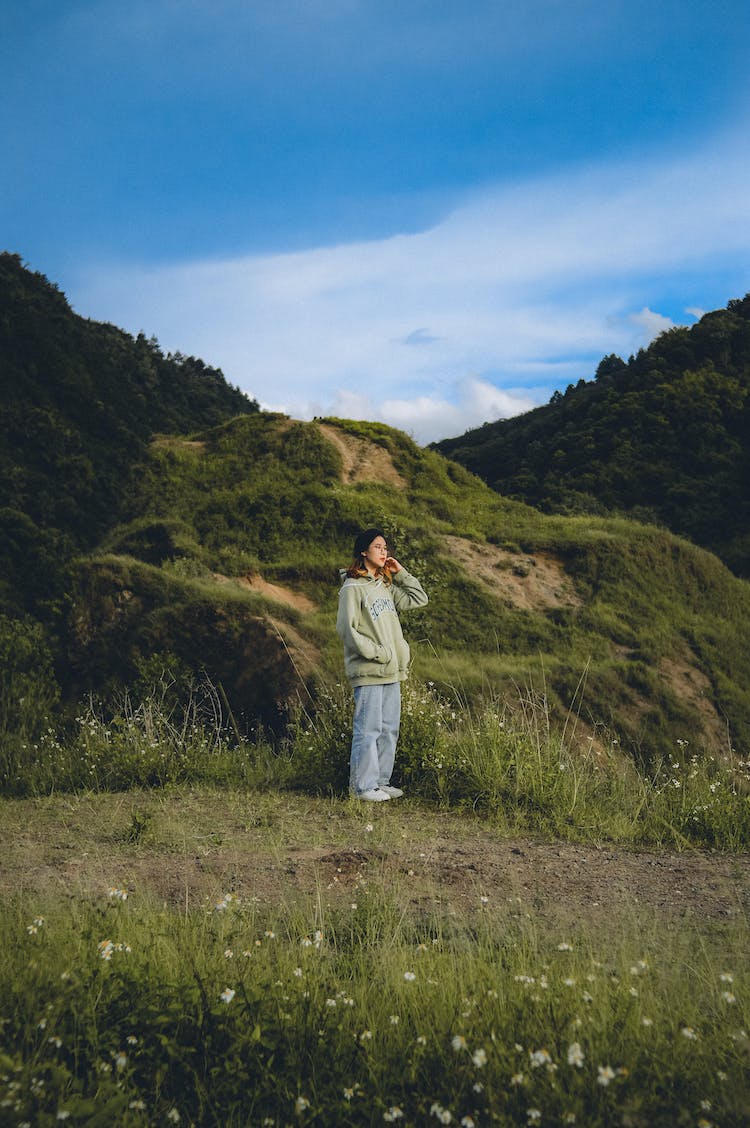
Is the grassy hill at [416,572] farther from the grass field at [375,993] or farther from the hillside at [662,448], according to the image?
the hillside at [662,448]

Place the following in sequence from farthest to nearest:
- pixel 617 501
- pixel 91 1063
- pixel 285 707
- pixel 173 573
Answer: pixel 617 501 → pixel 173 573 → pixel 285 707 → pixel 91 1063

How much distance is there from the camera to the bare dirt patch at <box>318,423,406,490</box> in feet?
72.5

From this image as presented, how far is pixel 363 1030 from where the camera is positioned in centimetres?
289

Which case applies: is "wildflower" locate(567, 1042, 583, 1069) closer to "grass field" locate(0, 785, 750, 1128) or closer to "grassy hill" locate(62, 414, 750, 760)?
"grass field" locate(0, 785, 750, 1128)

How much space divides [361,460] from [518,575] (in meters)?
5.96

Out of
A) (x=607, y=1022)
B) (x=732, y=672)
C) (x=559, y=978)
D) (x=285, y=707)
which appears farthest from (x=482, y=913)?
(x=732, y=672)

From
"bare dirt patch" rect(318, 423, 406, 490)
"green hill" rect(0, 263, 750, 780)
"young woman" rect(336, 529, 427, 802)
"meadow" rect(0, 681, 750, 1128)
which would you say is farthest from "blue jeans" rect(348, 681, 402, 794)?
"bare dirt patch" rect(318, 423, 406, 490)

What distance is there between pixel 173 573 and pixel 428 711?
820 cm

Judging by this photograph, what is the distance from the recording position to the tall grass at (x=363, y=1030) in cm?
244

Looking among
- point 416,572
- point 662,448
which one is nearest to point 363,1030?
point 416,572

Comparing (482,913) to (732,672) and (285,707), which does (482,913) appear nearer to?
(285,707)

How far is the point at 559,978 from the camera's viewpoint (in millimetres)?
3084

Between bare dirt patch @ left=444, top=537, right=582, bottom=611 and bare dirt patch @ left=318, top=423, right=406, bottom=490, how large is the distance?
357 centimetres

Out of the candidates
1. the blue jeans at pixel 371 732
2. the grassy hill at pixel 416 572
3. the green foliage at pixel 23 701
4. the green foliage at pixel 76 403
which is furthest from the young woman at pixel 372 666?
the green foliage at pixel 76 403
